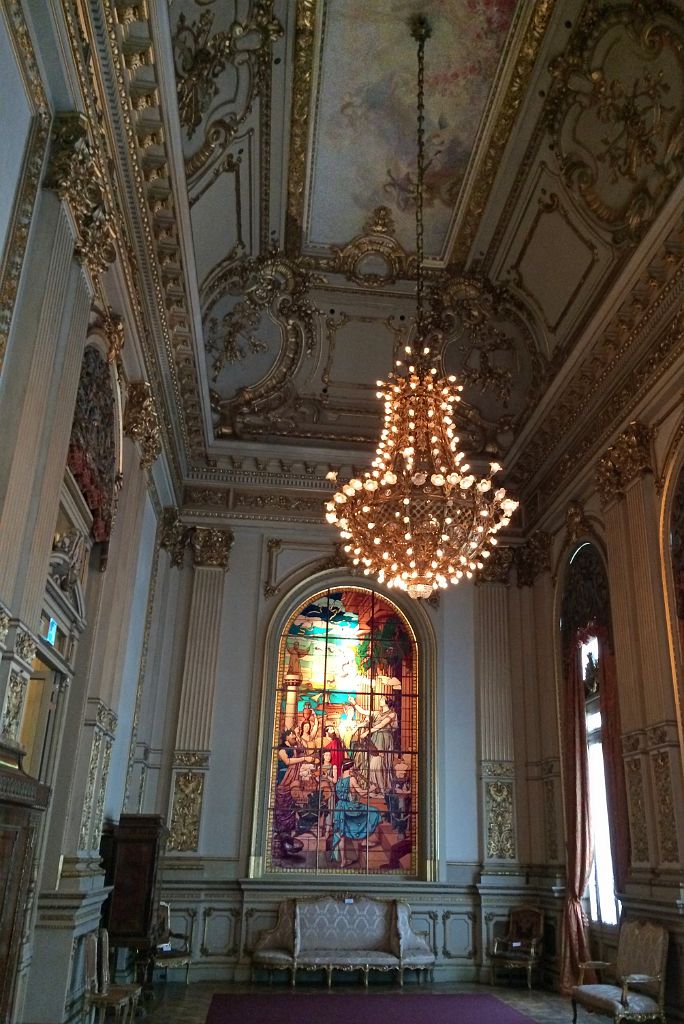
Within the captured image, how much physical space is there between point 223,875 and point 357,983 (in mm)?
1944

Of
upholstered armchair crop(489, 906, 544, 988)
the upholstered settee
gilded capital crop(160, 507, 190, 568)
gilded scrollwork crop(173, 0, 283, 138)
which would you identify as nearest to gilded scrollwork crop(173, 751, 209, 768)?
the upholstered settee

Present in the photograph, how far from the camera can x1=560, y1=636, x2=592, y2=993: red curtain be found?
349 inches

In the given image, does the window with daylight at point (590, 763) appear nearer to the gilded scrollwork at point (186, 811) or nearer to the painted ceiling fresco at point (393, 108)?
the gilded scrollwork at point (186, 811)

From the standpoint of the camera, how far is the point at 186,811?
398 inches

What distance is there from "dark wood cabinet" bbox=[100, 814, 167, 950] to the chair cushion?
12.7 ft

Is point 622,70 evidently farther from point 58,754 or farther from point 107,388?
point 58,754

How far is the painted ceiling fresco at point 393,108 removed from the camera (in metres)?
7.55

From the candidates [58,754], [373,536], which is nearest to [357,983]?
[58,754]

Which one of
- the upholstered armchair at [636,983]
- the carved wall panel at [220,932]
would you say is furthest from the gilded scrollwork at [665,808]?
the carved wall panel at [220,932]

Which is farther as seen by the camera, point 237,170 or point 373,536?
point 237,170

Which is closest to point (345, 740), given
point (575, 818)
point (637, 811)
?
point (575, 818)

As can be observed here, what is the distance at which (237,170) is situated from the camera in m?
8.32

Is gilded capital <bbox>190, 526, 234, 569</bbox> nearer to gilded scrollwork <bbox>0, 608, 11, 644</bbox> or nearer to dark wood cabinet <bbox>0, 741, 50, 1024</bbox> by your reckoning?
gilded scrollwork <bbox>0, 608, 11, 644</bbox>

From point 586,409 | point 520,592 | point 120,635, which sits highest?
point 586,409
